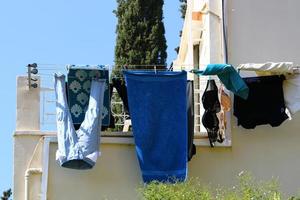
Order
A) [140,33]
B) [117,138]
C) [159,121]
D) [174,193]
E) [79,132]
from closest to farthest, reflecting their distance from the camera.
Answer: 1. [174,193]
2. [79,132]
3. [159,121]
4. [117,138]
5. [140,33]

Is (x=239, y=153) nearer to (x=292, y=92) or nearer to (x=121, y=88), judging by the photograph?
(x=292, y=92)

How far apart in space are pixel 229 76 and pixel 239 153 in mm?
1106

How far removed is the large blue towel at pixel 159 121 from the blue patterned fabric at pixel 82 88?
1.10ft

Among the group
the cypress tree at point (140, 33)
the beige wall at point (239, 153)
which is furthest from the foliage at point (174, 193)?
the cypress tree at point (140, 33)

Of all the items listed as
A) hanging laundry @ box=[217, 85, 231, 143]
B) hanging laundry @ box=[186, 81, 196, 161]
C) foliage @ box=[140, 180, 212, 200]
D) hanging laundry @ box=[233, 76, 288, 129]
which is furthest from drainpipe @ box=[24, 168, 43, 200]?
hanging laundry @ box=[233, 76, 288, 129]

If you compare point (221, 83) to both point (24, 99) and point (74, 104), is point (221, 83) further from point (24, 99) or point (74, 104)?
point (24, 99)

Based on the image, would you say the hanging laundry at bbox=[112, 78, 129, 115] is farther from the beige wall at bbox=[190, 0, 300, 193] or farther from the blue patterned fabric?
the beige wall at bbox=[190, 0, 300, 193]

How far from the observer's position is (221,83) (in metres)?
8.94

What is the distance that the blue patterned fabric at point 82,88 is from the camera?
28.9 ft

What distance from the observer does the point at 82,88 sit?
888 centimetres

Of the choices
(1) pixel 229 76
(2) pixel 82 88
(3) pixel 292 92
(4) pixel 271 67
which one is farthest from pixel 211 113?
(2) pixel 82 88

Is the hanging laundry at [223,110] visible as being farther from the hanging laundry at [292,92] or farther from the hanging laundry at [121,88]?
the hanging laundry at [121,88]

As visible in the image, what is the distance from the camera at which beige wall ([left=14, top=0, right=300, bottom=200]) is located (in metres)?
8.73

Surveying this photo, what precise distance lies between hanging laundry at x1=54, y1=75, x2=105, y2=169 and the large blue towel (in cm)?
45
